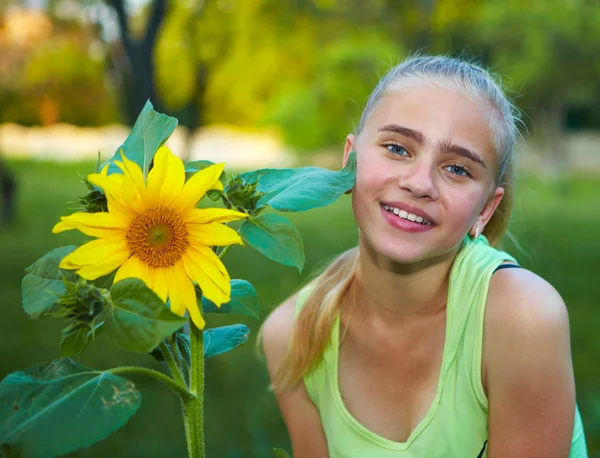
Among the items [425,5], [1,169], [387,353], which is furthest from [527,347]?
[1,169]

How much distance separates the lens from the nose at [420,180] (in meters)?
1.51

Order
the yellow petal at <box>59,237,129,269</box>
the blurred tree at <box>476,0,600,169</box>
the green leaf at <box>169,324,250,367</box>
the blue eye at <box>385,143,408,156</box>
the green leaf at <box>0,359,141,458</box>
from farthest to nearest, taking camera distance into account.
Answer: the blurred tree at <box>476,0,600,169</box>
the blue eye at <box>385,143,408,156</box>
the green leaf at <box>169,324,250,367</box>
the yellow petal at <box>59,237,129,269</box>
the green leaf at <box>0,359,141,458</box>

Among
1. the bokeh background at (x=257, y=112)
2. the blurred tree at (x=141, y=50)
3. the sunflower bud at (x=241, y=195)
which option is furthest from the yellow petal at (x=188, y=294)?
the blurred tree at (x=141, y=50)

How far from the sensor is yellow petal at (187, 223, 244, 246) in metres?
0.95

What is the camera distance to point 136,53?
804 centimetres

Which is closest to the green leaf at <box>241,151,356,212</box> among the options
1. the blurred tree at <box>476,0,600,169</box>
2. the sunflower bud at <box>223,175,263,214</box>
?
the sunflower bud at <box>223,175,263,214</box>

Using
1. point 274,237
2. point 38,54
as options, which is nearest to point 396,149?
point 274,237

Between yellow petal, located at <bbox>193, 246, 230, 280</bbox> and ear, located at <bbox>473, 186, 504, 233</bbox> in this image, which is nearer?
yellow petal, located at <bbox>193, 246, 230, 280</bbox>

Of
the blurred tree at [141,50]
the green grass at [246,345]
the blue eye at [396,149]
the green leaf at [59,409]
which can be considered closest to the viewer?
the green leaf at [59,409]

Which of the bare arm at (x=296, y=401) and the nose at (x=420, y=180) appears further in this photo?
the bare arm at (x=296, y=401)

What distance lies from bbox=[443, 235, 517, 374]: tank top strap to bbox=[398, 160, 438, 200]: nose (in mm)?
382

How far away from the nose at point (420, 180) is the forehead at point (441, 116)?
5 cm

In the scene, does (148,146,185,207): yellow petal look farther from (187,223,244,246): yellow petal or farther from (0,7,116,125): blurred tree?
(0,7,116,125): blurred tree

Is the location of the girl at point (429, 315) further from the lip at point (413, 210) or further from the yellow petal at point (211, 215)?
the yellow petal at point (211, 215)
